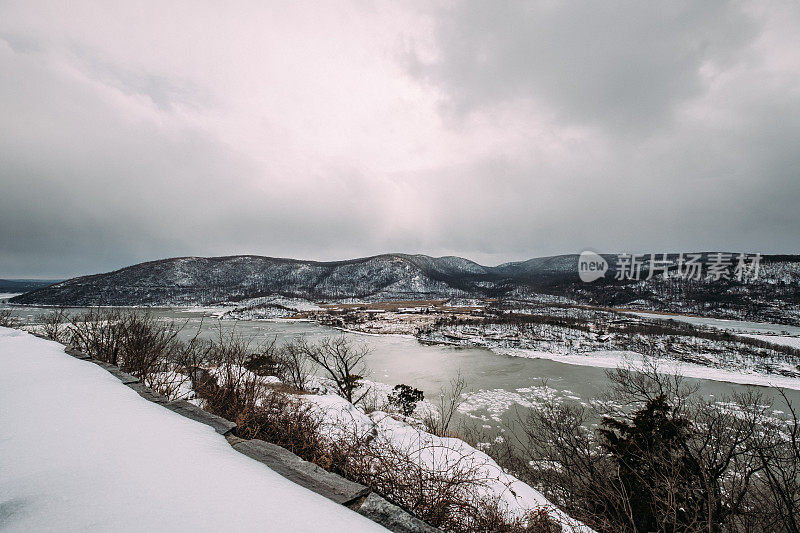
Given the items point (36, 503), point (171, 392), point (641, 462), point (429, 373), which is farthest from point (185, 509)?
point (429, 373)

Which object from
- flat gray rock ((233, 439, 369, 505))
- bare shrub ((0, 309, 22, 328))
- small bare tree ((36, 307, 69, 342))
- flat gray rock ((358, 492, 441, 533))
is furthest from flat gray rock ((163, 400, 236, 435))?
bare shrub ((0, 309, 22, 328))

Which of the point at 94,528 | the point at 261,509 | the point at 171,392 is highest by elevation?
the point at 94,528

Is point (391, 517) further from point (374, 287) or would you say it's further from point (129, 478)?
point (374, 287)

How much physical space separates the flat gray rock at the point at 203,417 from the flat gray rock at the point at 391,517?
1663 mm

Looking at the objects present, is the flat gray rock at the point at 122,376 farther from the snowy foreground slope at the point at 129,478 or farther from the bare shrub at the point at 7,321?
the bare shrub at the point at 7,321

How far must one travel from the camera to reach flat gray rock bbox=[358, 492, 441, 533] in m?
2.03

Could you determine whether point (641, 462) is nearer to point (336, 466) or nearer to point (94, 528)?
point (336, 466)

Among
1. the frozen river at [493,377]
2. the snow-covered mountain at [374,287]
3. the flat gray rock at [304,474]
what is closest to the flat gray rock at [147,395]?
the flat gray rock at [304,474]

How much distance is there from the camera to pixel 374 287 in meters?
154

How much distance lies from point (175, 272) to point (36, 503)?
163434 mm

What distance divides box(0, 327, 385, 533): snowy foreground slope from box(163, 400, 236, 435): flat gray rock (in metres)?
0.17

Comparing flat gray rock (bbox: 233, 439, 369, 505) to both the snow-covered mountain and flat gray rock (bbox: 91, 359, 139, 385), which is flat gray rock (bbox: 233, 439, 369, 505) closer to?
flat gray rock (bbox: 91, 359, 139, 385)

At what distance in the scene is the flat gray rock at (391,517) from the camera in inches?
80.0

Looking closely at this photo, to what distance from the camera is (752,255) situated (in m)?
122
